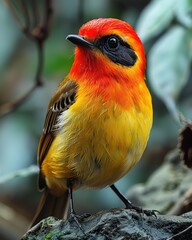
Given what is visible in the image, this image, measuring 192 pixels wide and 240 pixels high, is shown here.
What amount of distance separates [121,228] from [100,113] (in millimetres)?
740

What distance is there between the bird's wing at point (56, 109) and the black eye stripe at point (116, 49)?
29cm

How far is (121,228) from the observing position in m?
3.52

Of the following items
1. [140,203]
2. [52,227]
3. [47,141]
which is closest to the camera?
[52,227]

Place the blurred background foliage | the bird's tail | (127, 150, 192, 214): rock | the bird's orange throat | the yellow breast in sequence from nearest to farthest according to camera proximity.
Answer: the yellow breast < the bird's orange throat < the bird's tail < (127, 150, 192, 214): rock < the blurred background foliage

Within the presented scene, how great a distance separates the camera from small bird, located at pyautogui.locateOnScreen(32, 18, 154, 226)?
3939mm

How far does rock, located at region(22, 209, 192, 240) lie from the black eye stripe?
1017mm

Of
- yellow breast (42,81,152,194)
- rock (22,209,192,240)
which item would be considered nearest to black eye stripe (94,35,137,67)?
yellow breast (42,81,152,194)

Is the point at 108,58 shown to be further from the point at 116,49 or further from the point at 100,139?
the point at 100,139

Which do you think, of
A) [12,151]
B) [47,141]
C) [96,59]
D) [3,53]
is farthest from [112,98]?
[3,53]

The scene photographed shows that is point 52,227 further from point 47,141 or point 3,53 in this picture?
point 3,53

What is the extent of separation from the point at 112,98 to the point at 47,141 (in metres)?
0.67

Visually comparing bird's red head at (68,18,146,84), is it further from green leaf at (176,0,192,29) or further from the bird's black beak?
green leaf at (176,0,192,29)

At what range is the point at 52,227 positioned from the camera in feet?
12.3

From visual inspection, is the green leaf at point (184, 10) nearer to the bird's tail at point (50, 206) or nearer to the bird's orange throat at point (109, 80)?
the bird's orange throat at point (109, 80)
